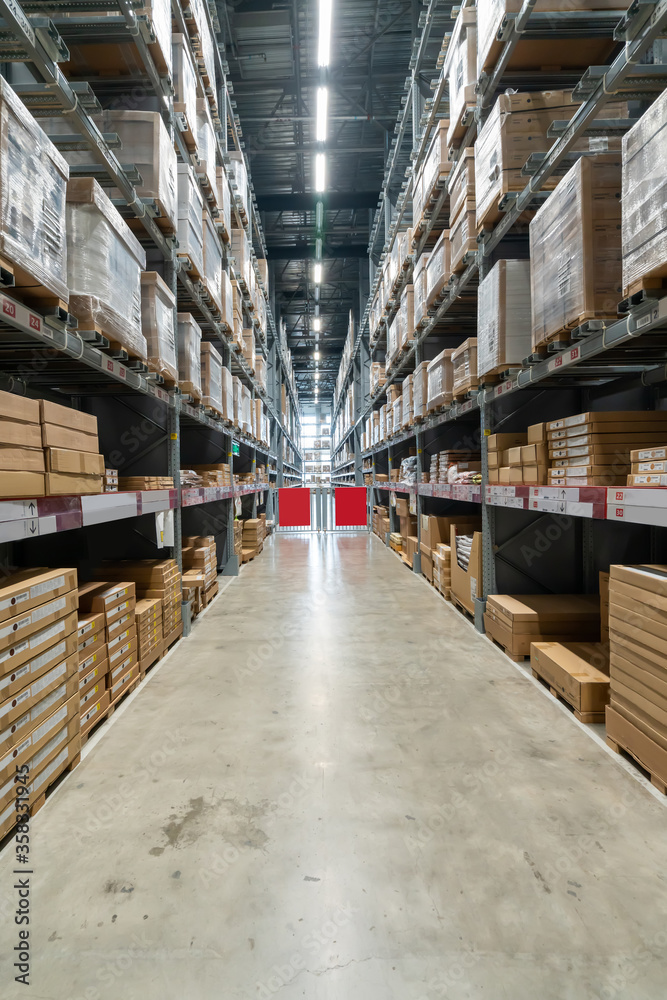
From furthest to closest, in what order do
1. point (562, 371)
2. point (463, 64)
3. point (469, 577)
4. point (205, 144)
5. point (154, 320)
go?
point (205, 144), point (469, 577), point (463, 64), point (154, 320), point (562, 371)

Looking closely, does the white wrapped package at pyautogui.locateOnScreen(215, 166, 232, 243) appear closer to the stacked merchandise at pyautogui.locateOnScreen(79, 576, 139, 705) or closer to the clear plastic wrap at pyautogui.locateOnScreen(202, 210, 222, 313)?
the clear plastic wrap at pyautogui.locateOnScreen(202, 210, 222, 313)

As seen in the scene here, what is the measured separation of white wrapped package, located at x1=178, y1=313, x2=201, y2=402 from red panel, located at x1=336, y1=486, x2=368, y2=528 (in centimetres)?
918

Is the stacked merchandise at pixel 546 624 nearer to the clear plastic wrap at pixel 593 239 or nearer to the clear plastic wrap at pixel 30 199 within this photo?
the clear plastic wrap at pixel 593 239

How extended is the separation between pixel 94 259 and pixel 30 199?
2.25 feet

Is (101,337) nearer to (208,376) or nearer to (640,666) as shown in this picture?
(208,376)

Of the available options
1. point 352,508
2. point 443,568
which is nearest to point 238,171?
point 443,568

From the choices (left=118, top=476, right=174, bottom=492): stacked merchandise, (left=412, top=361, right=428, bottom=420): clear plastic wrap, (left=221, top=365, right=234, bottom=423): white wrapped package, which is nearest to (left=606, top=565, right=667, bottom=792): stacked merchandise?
(left=118, top=476, right=174, bottom=492): stacked merchandise

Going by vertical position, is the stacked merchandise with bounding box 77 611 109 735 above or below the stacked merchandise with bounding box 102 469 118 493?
below

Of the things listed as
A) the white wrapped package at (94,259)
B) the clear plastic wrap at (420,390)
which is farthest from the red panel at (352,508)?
the white wrapped package at (94,259)

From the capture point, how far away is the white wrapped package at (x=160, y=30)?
11.3 feet

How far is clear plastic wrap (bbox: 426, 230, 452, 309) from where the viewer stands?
515 cm

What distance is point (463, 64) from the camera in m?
4.46

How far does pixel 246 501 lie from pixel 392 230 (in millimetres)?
6224

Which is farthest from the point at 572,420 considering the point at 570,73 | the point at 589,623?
the point at 570,73
